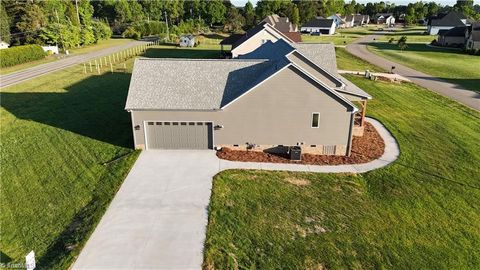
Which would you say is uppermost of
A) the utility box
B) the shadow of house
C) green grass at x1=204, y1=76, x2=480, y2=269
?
the shadow of house

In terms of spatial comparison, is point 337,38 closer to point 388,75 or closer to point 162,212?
point 388,75

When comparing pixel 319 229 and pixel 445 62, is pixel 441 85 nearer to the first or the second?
pixel 445 62

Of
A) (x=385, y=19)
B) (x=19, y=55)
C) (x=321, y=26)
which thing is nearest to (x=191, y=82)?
(x=19, y=55)

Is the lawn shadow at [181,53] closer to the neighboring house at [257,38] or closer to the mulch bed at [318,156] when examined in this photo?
the neighboring house at [257,38]

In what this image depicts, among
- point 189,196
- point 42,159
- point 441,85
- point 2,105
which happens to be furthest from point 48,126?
point 441,85

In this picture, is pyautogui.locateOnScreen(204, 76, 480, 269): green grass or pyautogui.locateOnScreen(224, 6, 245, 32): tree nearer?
pyautogui.locateOnScreen(204, 76, 480, 269): green grass

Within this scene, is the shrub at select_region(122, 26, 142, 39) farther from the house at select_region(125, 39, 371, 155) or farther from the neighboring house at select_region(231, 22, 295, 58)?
the house at select_region(125, 39, 371, 155)

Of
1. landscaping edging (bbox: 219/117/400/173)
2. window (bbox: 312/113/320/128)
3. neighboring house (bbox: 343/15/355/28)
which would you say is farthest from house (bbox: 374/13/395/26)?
window (bbox: 312/113/320/128)
